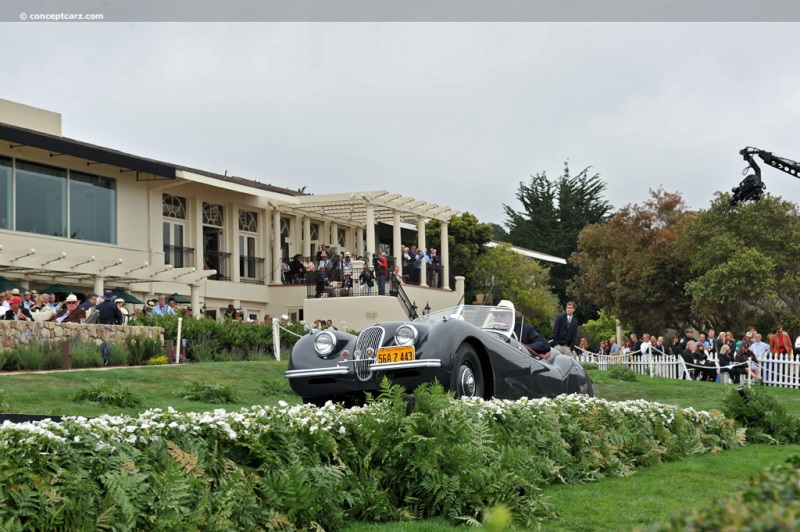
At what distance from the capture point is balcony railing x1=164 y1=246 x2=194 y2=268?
34469 mm

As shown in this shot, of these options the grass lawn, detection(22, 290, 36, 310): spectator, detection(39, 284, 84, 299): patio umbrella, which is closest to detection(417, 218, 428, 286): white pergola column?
detection(39, 284, 84, 299): patio umbrella

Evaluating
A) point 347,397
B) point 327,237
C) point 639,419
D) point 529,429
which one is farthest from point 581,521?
point 327,237

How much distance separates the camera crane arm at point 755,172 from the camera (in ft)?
98.2

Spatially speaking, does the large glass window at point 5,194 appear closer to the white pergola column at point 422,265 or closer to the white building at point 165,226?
the white building at point 165,226

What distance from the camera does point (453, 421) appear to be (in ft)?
24.3

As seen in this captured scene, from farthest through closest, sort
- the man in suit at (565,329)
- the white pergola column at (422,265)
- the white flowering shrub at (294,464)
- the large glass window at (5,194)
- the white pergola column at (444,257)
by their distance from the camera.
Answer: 1. the white pergola column at (444,257)
2. the white pergola column at (422,265)
3. the large glass window at (5,194)
4. the man in suit at (565,329)
5. the white flowering shrub at (294,464)

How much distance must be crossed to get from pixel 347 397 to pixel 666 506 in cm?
501

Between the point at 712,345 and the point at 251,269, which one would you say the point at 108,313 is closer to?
the point at 712,345

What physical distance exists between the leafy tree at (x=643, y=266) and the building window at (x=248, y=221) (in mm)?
15399

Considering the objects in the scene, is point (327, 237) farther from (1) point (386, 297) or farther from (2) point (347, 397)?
(2) point (347, 397)

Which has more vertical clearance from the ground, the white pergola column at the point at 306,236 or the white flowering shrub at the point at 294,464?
the white pergola column at the point at 306,236

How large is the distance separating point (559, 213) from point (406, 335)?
6003cm

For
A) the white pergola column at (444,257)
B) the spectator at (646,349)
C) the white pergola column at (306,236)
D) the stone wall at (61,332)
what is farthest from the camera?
the white pergola column at (444,257)

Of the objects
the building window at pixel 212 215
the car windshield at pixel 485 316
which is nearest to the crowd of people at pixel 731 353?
the car windshield at pixel 485 316
